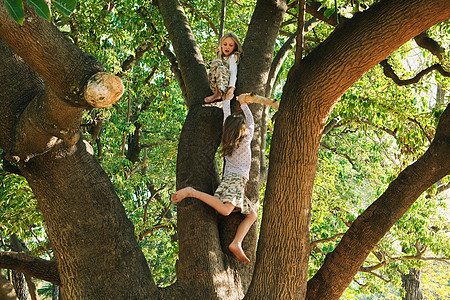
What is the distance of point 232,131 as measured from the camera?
3.91 meters

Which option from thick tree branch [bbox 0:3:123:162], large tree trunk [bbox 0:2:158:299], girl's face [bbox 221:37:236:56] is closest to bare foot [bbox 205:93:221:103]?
girl's face [bbox 221:37:236:56]

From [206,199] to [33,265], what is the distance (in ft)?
4.64

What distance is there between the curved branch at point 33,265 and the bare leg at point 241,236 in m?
1.34

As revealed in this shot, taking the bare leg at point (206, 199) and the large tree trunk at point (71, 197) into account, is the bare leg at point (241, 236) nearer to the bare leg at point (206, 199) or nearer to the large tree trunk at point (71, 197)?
the bare leg at point (206, 199)

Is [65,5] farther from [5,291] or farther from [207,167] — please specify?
[5,291]

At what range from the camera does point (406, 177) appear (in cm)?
350

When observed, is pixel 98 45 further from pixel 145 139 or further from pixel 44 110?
pixel 145 139

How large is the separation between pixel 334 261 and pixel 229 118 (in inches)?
55.4

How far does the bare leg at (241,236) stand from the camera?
3662mm

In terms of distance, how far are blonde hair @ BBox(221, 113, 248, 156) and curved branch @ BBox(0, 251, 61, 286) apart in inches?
64.3

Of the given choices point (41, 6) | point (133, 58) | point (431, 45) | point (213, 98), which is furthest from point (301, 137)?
point (133, 58)

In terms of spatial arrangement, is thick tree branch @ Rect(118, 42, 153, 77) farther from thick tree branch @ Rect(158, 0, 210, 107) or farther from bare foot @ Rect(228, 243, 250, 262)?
bare foot @ Rect(228, 243, 250, 262)

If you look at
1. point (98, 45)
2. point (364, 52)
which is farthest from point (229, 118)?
point (98, 45)

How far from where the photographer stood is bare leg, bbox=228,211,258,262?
366 cm
